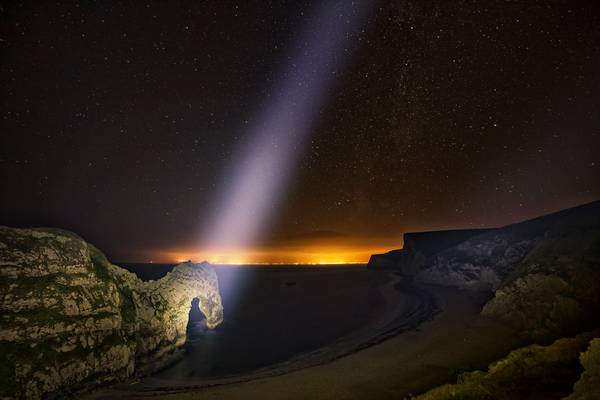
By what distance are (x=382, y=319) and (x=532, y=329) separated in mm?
15097

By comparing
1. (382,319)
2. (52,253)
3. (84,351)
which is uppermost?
(52,253)

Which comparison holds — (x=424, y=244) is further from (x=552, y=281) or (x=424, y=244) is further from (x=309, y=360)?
(x=309, y=360)

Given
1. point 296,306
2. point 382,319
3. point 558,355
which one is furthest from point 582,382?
point 296,306

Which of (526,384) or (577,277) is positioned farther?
(577,277)

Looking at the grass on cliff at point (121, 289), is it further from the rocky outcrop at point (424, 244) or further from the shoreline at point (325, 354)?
the rocky outcrop at point (424, 244)

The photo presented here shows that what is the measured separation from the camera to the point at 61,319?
12.5 m

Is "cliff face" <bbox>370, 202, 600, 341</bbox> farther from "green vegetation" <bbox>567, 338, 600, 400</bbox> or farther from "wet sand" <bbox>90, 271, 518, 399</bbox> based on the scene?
"green vegetation" <bbox>567, 338, 600, 400</bbox>

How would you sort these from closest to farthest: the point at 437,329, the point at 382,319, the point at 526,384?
1. the point at 526,384
2. the point at 437,329
3. the point at 382,319

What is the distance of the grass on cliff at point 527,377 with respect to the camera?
7863 millimetres

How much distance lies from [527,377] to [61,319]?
16.9 meters

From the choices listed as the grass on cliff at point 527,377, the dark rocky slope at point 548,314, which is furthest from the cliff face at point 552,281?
the grass on cliff at point 527,377

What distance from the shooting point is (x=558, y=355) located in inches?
387

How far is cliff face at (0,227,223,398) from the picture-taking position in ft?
36.1

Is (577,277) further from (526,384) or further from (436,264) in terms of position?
(436,264)
